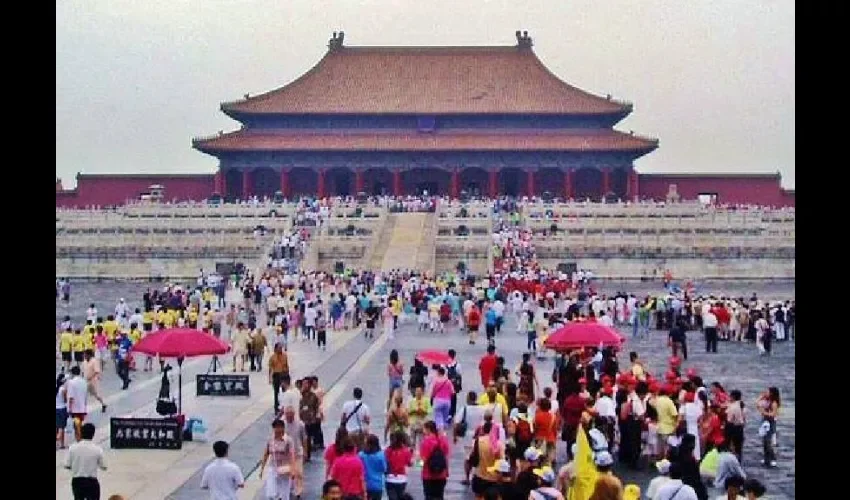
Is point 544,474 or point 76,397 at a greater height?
point 544,474

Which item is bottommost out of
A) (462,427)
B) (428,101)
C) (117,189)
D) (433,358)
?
(462,427)

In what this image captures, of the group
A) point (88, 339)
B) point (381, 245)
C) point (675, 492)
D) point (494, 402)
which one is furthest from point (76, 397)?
point (381, 245)

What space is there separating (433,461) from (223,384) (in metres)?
9.26

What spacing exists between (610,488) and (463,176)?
202 feet

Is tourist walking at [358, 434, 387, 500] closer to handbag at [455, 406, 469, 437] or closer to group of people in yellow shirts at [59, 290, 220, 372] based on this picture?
handbag at [455, 406, 469, 437]

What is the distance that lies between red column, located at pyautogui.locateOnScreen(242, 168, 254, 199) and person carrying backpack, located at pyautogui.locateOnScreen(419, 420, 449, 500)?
196ft

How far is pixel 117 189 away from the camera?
7019 cm

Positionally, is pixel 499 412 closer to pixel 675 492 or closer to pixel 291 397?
pixel 291 397

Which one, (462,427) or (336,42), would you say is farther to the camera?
(336,42)

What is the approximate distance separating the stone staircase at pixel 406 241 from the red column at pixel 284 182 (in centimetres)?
1818

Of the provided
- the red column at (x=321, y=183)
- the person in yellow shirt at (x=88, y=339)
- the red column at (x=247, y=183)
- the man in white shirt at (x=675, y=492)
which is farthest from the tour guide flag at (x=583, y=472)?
the red column at (x=247, y=183)

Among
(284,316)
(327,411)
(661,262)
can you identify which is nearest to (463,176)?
(661,262)

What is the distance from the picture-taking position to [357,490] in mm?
10914
